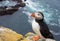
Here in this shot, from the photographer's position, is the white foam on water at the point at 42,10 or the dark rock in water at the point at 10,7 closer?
the white foam on water at the point at 42,10

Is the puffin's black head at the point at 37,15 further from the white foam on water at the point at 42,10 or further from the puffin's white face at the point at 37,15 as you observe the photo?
the white foam on water at the point at 42,10

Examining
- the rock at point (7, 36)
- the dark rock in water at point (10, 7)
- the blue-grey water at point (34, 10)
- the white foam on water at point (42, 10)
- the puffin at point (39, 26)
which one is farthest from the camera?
the dark rock in water at point (10, 7)

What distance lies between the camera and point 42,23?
18.3 ft

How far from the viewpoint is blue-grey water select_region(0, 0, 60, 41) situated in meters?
27.6

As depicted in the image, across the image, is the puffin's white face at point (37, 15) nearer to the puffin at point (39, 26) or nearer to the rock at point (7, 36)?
the puffin at point (39, 26)

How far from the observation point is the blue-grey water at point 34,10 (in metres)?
27.6

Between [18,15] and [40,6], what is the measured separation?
4.36 meters

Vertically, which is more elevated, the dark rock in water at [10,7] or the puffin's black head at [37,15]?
the puffin's black head at [37,15]

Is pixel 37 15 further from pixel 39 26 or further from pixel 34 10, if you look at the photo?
pixel 34 10

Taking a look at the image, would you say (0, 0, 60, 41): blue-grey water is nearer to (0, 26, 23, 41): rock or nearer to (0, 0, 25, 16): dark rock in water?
(0, 0, 25, 16): dark rock in water

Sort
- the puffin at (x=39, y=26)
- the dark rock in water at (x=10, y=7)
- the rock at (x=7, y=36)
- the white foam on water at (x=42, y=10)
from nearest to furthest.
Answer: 1. the puffin at (x=39, y=26)
2. the rock at (x=7, y=36)
3. the white foam on water at (x=42, y=10)
4. the dark rock in water at (x=10, y=7)

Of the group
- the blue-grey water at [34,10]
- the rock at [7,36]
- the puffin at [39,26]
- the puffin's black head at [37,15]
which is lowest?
the blue-grey water at [34,10]

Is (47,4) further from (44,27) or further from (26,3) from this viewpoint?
(44,27)

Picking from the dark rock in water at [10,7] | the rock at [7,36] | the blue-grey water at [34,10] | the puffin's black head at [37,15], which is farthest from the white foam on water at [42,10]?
the puffin's black head at [37,15]
